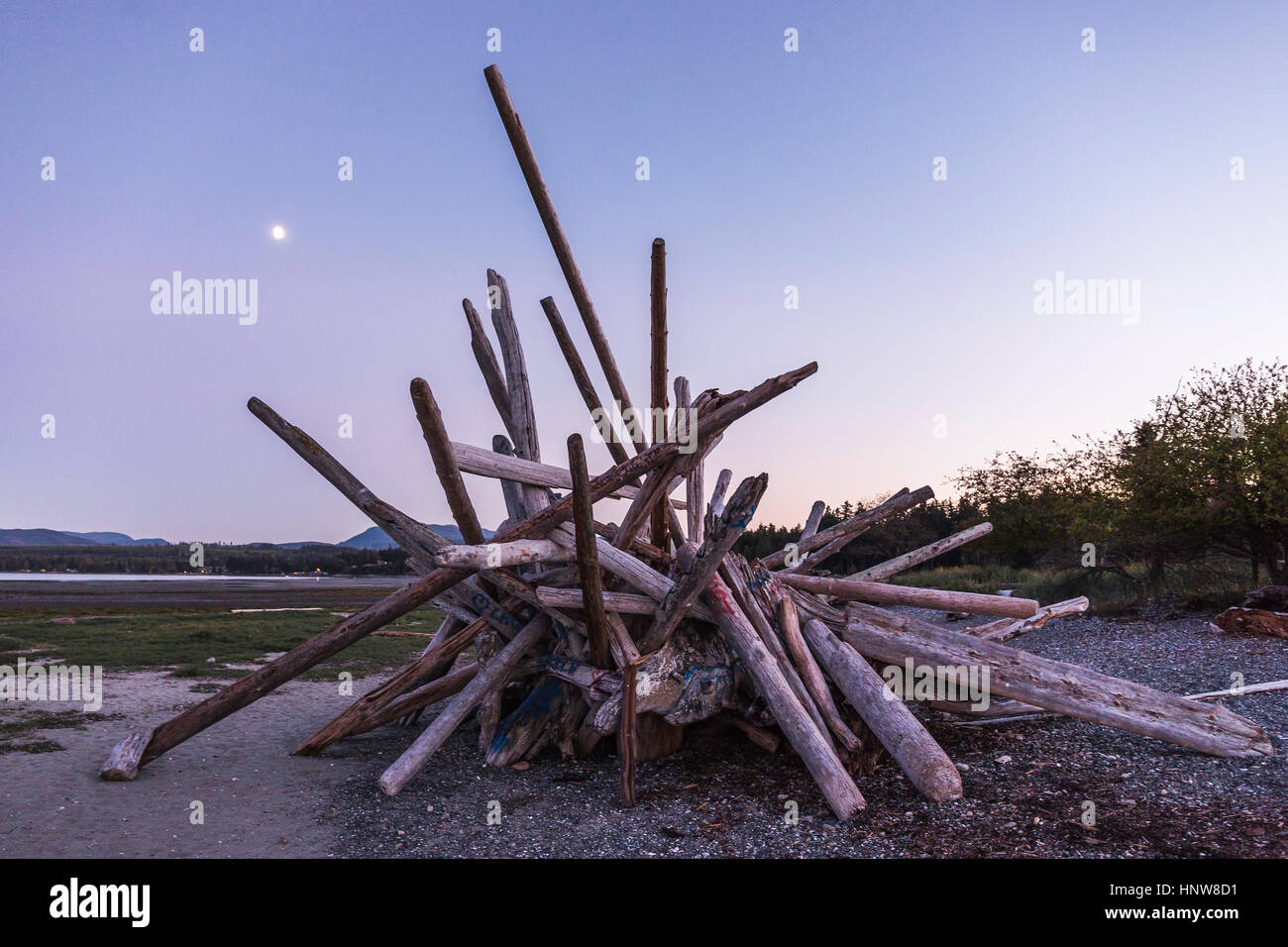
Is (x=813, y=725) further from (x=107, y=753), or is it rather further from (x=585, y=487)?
(x=107, y=753)

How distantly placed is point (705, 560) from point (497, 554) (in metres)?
1.49

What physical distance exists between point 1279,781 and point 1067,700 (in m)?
1.32

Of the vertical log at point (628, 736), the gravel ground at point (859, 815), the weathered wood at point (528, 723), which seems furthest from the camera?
the weathered wood at point (528, 723)

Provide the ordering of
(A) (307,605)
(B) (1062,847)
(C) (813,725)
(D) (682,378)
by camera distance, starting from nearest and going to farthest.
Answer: (B) (1062,847) → (C) (813,725) → (D) (682,378) → (A) (307,605)

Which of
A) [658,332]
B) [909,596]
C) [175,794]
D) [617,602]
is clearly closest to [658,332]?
[658,332]

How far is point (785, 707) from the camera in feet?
19.9

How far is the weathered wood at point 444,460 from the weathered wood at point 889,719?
3.00 meters

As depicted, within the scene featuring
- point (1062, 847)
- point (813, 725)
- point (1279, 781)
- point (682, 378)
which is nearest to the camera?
point (1062, 847)

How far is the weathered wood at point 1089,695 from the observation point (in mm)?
6145

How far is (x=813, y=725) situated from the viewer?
5922 millimetres

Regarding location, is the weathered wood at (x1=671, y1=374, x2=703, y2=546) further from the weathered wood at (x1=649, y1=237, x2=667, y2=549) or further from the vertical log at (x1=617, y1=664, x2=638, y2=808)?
the vertical log at (x1=617, y1=664, x2=638, y2=808)

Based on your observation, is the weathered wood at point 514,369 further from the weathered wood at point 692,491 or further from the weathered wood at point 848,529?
the weathered wood at point 848,529

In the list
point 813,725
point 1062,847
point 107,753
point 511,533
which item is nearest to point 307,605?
point 107,753

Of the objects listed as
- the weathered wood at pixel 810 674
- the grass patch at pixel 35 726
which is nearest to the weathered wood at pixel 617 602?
the weathered wood at pixel 810 674
